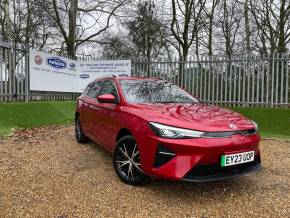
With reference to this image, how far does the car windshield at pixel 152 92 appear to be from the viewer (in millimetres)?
5328

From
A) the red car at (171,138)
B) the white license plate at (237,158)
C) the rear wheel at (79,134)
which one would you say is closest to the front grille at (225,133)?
the red car at (171,138)

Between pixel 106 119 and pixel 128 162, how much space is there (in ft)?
3.59

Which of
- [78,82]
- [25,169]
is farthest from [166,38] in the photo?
[25,169]

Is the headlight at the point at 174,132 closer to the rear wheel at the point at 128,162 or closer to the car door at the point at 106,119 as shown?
the rear wheel at the point at 128,162

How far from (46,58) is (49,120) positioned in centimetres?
346

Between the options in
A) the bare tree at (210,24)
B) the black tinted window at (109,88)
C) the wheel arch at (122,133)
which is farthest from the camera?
the bare tree at (210,24)

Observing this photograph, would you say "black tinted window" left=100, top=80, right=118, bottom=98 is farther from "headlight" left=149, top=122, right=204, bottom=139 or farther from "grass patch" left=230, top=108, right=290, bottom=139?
"grass patch" left=230, top=108, right=290, bottom=139

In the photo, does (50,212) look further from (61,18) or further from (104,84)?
(61,18)

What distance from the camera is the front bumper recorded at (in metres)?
3.96

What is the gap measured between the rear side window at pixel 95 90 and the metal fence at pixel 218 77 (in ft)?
17.1

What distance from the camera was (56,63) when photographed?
46.2 ft

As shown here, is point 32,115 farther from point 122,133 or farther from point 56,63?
point 122,133

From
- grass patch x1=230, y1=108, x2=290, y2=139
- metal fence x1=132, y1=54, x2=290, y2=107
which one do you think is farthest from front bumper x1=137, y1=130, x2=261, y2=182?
metal fence x1=132, y1=54, x2=290, y2=107

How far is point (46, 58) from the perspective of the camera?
1334cm
